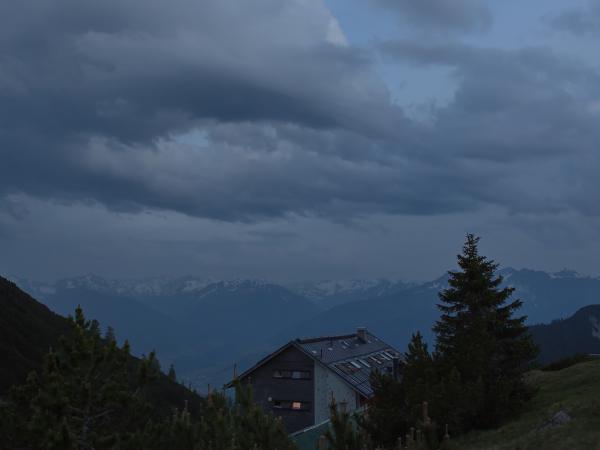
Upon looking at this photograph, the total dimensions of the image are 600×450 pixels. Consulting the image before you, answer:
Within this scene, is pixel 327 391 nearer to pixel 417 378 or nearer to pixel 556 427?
pixel 417 378

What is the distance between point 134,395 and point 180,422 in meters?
2.18

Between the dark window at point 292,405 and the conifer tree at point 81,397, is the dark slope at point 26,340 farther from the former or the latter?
the conifer tree at point 81,397

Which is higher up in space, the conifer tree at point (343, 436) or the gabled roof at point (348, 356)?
the gabled roof at point (348, 356)

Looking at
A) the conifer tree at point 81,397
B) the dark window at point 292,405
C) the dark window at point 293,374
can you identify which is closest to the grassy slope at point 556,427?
the conifer tree at point 81,397

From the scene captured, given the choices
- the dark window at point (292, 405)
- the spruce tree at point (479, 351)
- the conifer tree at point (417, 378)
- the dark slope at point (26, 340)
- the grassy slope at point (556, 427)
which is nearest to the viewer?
the grassy slope at point (556, 427)

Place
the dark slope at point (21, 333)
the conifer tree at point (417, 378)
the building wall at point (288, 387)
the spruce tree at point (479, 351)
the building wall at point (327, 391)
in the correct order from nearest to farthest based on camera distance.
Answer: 1. the conifer tree at point (417, 378)
2. the spruce tree at point (479, 351)
3. the building wall at point (327, 391)
4. the building wall at point (288, 387)
5. the dark slope at point (21, 333)

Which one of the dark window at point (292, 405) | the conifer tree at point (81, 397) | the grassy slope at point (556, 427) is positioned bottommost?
the dark window at point (292, 405)

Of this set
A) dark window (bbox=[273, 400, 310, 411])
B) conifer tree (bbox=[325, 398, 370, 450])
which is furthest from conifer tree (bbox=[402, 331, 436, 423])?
dark window (bbox=[273, 400, 310, 411])

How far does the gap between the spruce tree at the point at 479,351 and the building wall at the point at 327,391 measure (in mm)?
24511

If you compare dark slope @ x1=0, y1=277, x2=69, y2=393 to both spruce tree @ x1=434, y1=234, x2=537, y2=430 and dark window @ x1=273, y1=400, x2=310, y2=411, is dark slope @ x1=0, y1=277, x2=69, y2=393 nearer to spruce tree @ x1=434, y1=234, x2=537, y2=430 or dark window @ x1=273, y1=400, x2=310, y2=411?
dark window @ x1=273, y1=400, x2=310, y2=411

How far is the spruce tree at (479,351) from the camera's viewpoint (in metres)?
25.3

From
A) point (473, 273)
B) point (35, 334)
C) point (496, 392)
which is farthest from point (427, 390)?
point (35, 334)

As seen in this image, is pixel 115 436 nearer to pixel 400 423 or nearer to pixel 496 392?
pixel 400 423

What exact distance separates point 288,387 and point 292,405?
1806 mm
